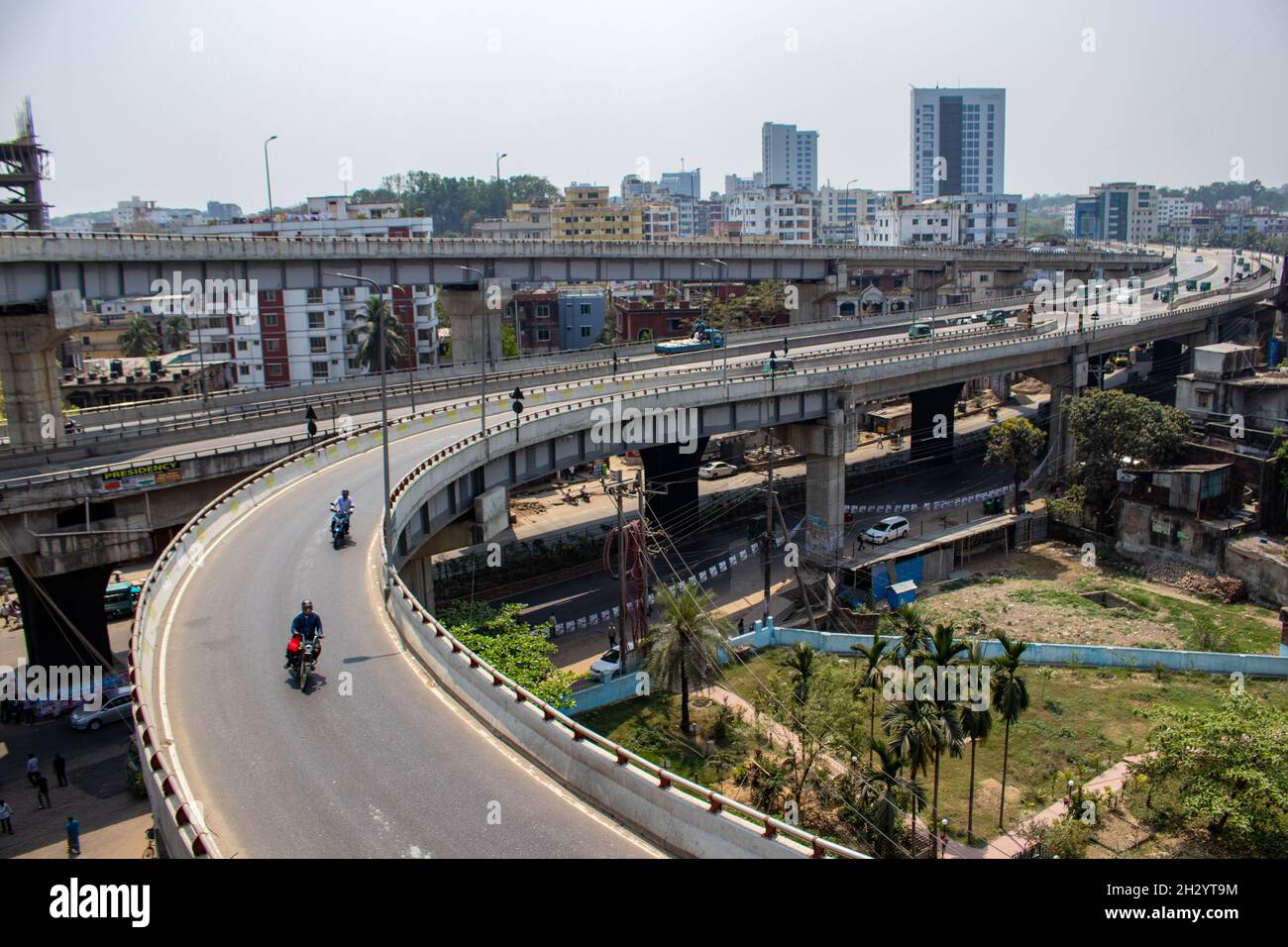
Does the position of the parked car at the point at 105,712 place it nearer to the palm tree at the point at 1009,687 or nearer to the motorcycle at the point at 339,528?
the motorcycle at the point at 339,528

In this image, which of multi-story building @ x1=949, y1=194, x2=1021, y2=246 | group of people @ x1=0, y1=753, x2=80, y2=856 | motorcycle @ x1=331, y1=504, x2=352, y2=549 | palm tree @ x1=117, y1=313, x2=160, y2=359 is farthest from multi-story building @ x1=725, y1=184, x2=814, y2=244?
group of people @ x1=0, y1=753, x2=80, y2=856

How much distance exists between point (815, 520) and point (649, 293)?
200 ft

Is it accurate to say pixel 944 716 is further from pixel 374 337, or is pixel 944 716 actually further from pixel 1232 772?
pixel 374 337

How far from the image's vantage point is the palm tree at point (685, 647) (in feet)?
94.5

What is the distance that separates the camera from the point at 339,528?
26719mm

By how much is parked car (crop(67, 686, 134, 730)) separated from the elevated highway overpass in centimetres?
1021

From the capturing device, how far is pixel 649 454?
55.0 metres

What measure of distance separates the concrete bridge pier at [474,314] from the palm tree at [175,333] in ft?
156

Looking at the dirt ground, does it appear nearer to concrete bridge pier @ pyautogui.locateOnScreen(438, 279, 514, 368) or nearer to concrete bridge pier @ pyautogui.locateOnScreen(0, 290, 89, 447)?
concrete bridge pier @ pyautogui.locateOnScreen(438, 279, 514, 368)

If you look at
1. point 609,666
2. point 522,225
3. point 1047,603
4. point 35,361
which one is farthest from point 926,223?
point 35,361

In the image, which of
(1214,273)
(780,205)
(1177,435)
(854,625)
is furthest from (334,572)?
(780,205)

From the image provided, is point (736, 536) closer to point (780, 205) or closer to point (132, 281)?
point (132, 281)

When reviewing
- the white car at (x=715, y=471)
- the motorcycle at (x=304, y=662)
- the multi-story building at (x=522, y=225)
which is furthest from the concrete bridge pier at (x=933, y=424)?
the multi-story building at (x=522, y=225)

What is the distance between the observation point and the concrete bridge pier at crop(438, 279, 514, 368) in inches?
2315
